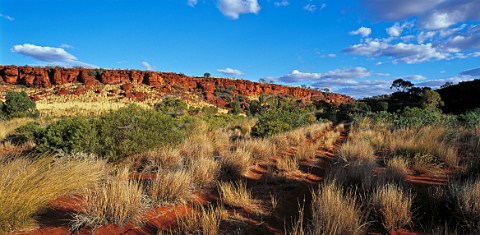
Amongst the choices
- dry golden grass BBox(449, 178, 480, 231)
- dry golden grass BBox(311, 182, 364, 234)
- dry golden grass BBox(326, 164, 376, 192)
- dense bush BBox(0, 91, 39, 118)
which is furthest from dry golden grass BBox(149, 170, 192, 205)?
dense bush BBox(0, 91, 39, 118)

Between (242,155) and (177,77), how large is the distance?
5776cm

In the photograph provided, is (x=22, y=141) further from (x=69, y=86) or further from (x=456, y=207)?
(x=69, y=86)

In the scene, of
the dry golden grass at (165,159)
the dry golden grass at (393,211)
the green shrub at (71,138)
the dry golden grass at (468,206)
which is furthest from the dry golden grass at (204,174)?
the dry golden grass at (468,206)

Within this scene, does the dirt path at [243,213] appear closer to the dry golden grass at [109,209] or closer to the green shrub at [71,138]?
the dry golden grass at [109,209]

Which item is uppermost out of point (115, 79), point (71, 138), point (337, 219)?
point (115, 79)

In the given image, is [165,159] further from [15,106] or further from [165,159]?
[15,106]

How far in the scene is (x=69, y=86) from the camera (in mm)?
50156

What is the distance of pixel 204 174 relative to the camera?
5.12 meters

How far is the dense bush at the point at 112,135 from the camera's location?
22.7 feet

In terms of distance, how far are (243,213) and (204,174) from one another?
148cm

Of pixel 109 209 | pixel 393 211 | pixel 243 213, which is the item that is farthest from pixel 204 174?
pixel 393 211

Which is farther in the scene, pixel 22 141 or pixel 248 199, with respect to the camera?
pixel 22 141

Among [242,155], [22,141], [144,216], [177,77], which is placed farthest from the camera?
[177,77]

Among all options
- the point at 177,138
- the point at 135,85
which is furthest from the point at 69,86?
the point at 177,138
